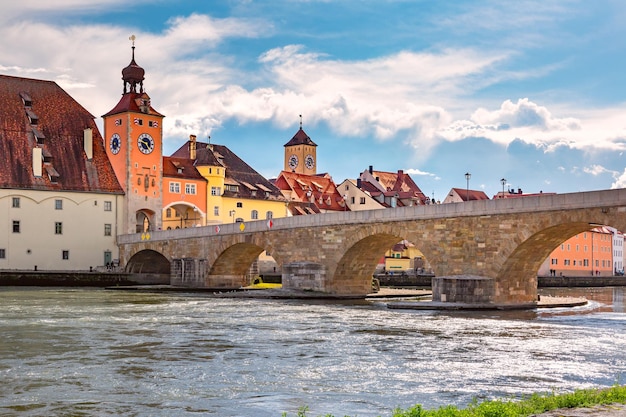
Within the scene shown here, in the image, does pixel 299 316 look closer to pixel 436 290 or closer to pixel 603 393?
pixel 436 290

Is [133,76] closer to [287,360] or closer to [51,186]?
[51,186]

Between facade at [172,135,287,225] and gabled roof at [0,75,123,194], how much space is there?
1014cm

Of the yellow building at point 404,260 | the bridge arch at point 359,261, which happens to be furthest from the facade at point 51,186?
the yellow building at point 404,260

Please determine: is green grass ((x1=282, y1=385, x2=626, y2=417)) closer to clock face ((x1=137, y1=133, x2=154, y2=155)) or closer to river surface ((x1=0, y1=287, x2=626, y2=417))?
river surface ((x1=0, y1=287, x2=626, y2=417))

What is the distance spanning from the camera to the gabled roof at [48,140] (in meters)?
65.8

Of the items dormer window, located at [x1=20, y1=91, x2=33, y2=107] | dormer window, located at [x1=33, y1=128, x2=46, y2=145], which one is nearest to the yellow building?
dormer window, located at [x1=33, y1=128, x2=46, y2=145]

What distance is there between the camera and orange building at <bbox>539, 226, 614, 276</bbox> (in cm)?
9449

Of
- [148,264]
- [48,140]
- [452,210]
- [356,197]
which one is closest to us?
[452,210]

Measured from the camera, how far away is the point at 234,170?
82.0 metres

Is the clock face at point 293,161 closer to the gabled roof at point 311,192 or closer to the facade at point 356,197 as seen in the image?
the gabled roof at point 311,192

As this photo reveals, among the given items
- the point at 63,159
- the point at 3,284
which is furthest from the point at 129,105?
the point at 3,284

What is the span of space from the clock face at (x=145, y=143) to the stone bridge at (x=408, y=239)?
495 inches

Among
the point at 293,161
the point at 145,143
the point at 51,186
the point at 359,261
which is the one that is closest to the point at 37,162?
the point at 51,186

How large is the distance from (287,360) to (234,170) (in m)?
63.8
